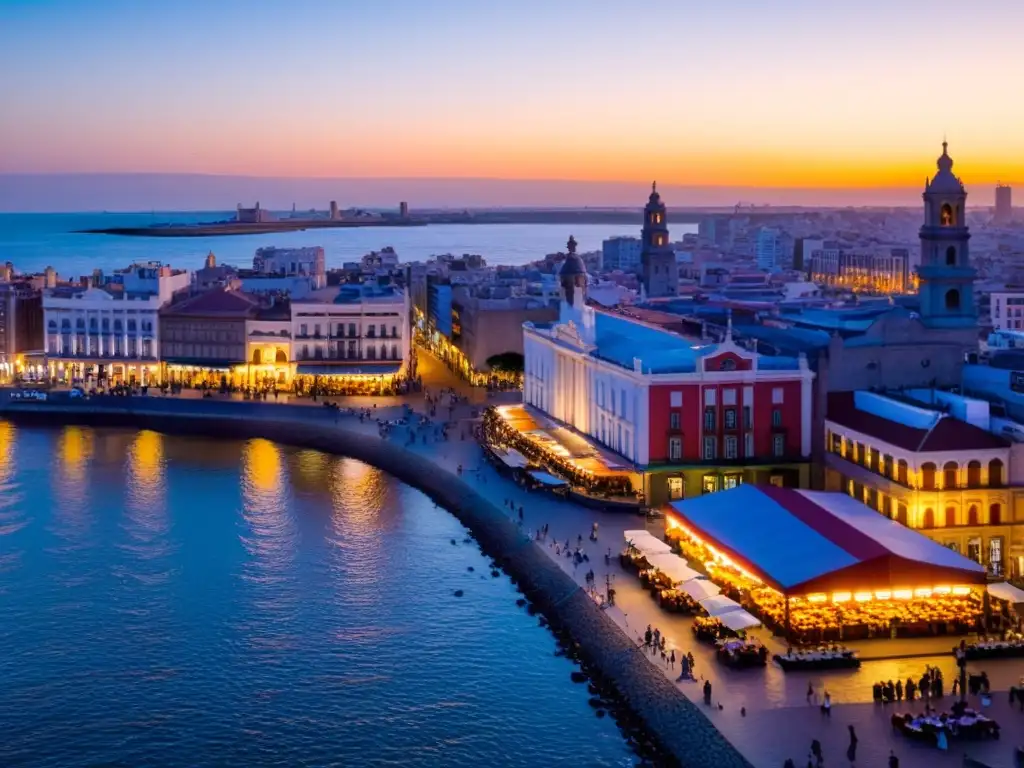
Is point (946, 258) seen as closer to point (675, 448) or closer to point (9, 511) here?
point (675, 448)

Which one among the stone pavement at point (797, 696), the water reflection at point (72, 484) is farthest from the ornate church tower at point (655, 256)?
the stone pavement at point (797, 696)

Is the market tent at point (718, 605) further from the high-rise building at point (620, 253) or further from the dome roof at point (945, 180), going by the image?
the high-rise building at point (620, 253)

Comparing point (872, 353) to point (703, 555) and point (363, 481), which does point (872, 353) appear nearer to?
point (703, 555)

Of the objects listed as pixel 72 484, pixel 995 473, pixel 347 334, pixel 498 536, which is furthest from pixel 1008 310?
pixel 72 484

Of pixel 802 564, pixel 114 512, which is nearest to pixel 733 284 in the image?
pixel 114 512

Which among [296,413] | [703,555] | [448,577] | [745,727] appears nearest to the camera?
[745,727]

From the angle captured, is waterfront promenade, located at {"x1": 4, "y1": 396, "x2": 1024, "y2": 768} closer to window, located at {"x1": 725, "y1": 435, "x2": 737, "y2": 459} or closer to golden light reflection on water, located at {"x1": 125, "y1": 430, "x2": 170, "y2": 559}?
window, located at {"x1": 725, "y1": 435, "x2": 737, "y2": 459}

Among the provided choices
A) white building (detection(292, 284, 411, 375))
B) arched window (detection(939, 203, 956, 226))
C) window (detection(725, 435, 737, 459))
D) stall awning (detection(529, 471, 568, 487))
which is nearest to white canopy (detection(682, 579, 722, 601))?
window (detection(725, 435, 737, 459))
